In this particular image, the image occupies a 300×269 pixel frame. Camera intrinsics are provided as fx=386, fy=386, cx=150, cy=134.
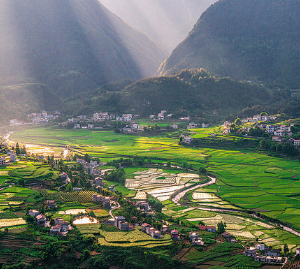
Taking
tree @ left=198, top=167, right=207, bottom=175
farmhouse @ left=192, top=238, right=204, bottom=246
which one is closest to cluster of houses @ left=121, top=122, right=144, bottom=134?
tree @ left=198, top=167, right=207, bottom=175

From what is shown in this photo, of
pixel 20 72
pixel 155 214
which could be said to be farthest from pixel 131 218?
pixel 20 72

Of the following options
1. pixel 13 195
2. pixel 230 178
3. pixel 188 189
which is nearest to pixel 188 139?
pixel 230 178

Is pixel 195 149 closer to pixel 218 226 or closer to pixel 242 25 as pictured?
pixel 218 226

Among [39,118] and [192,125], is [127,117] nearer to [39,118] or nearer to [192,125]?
[192,125]

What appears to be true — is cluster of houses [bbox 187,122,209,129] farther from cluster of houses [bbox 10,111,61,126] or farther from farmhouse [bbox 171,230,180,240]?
farmhouse [bbox 171,230,180,240]

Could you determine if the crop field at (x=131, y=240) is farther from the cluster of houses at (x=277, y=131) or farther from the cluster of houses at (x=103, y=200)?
the cluster of houses at (x=277, y=131)
